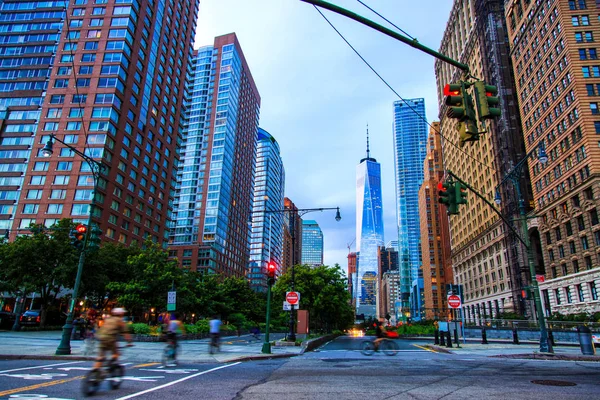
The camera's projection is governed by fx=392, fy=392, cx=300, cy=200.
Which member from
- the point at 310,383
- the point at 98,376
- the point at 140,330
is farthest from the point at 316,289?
the point at 98,376

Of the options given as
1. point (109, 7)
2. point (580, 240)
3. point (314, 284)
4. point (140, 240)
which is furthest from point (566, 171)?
point (109, 7)

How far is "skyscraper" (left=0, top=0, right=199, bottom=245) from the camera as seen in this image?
68.4 m

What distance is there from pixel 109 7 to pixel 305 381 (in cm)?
8891

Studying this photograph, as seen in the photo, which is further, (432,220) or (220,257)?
(432,220)

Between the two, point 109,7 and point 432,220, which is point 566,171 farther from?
point 432,220

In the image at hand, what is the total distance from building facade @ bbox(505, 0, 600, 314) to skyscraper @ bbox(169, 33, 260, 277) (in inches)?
3266

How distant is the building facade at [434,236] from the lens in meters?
143

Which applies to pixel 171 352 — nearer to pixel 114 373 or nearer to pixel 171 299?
pixel 114 373

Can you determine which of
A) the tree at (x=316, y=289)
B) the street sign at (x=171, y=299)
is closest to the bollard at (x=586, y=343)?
the street sign at (x=171, y=299)

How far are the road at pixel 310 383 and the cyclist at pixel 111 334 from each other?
79 centimetres

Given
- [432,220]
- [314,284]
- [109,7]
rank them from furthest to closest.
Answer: [432,220]
[109,7]
[314,284]

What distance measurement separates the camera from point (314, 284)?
1841 inches

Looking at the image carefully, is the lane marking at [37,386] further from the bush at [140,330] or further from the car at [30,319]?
the car at [30,319]

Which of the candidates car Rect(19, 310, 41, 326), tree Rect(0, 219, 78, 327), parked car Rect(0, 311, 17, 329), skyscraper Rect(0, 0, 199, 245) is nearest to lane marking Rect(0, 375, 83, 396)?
tree Rect(0, 219, 78, 327)
